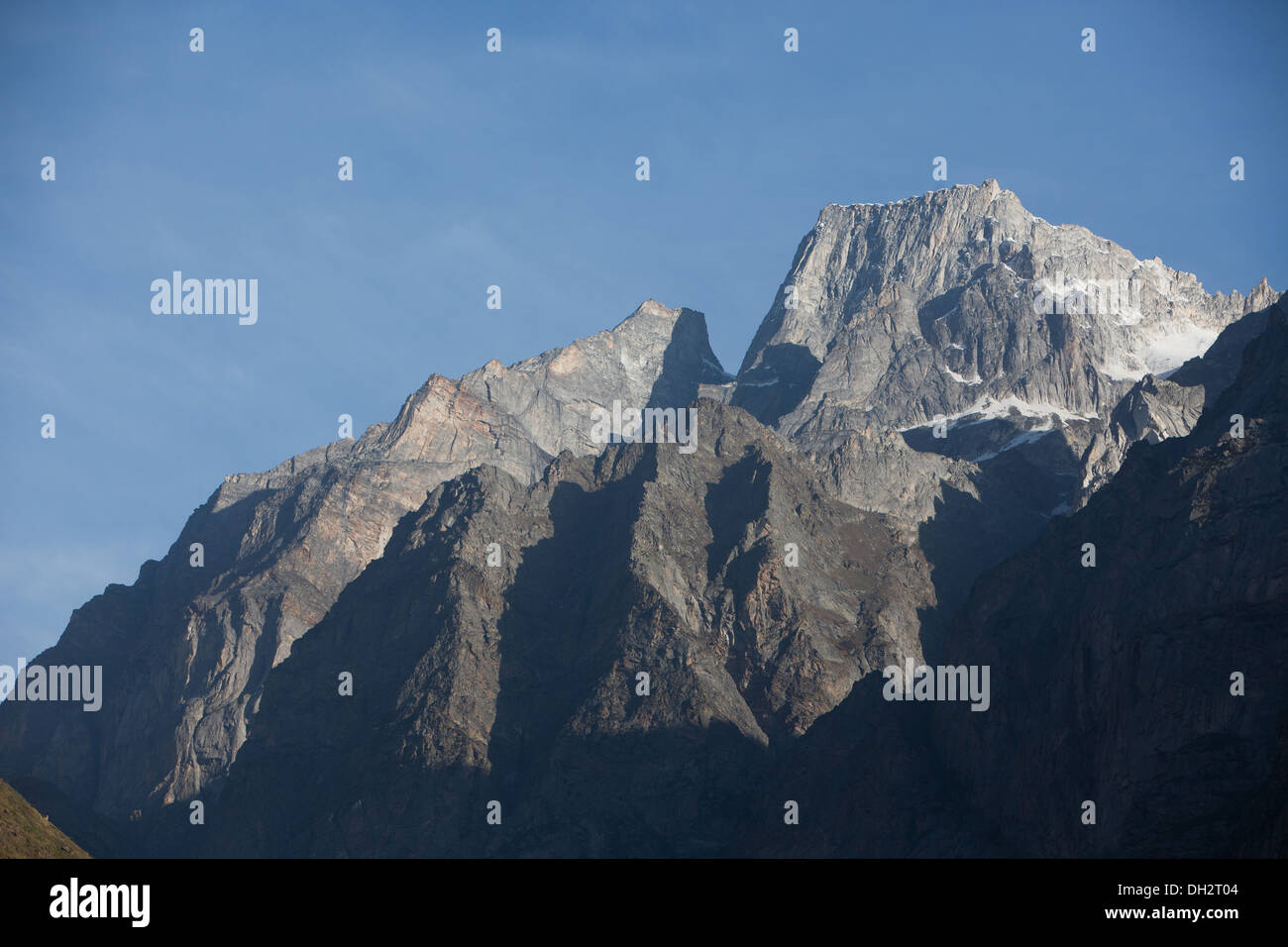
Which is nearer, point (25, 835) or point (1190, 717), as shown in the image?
point (25, 835)
